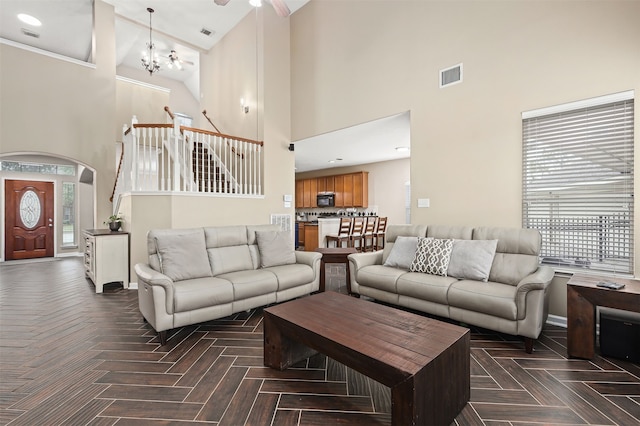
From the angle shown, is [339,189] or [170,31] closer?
[170,31]

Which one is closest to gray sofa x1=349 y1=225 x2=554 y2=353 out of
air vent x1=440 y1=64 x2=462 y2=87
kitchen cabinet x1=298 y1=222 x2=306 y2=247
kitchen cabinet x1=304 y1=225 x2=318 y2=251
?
air vent x1=440 y1=64 x2=462 y2=87

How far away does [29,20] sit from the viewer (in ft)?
19.9

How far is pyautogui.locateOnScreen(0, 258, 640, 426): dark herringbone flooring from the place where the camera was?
5.42 ft

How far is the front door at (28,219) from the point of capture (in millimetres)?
6906

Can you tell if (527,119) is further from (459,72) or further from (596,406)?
(596,406)

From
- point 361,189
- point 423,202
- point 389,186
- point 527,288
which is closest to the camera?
point 527,288

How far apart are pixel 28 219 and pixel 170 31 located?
573cm

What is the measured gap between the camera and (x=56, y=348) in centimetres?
244

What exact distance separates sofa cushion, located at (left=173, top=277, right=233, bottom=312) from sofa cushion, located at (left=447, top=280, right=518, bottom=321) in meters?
2.16

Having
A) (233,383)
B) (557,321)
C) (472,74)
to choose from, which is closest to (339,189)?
(472,74)

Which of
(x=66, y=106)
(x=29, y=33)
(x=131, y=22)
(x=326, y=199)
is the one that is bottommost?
(x=326, y=199)

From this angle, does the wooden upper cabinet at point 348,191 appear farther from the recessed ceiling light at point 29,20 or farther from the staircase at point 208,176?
the recessed ceiling light at point 29,20

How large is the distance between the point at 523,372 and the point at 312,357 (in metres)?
1.53

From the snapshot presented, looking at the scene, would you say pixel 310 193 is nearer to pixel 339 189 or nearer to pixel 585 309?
pixel 339 189
